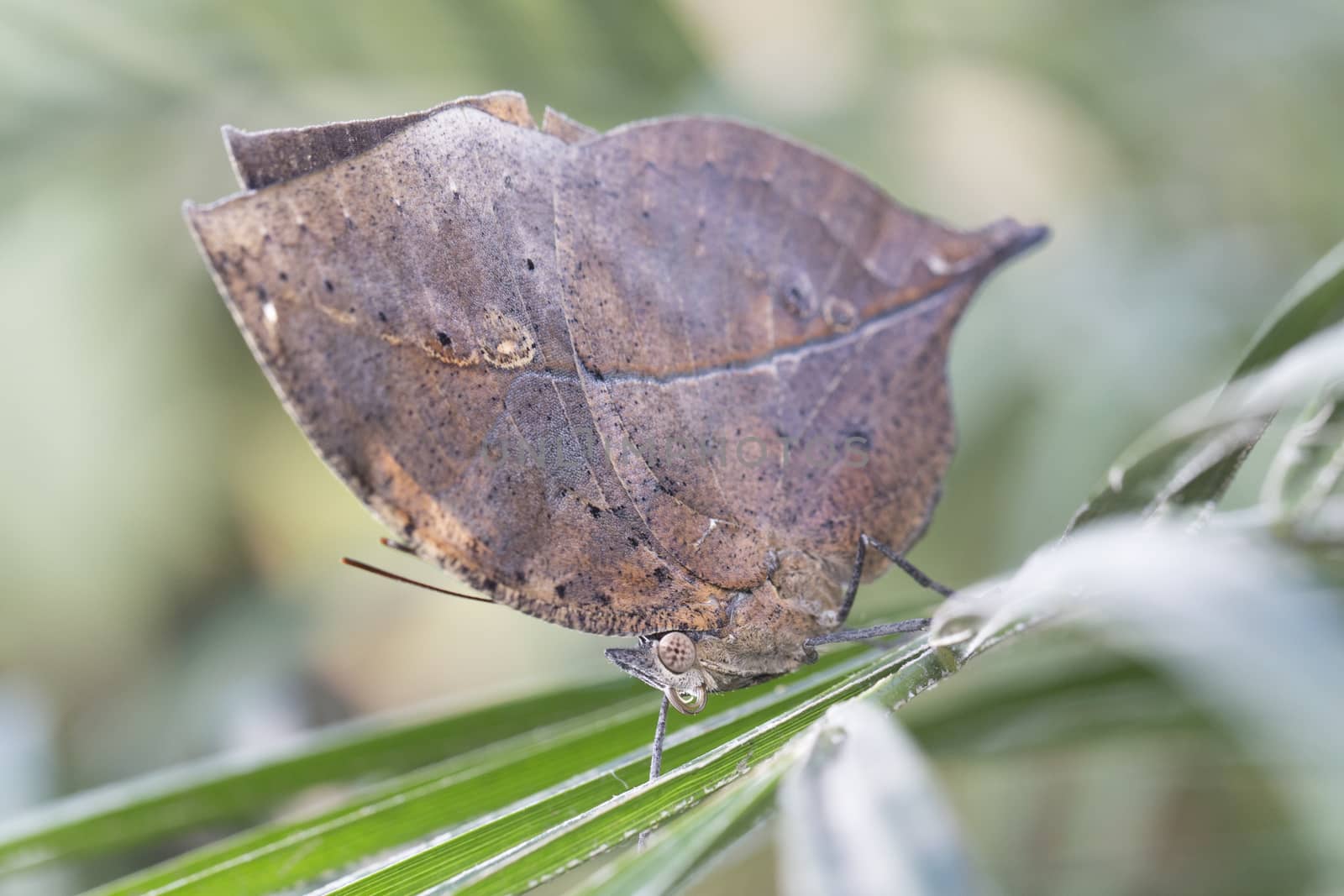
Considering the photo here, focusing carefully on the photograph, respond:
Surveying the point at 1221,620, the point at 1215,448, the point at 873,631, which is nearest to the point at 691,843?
the point at 1221,620

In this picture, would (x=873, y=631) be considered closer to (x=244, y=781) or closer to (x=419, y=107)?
(x=244, y=781)

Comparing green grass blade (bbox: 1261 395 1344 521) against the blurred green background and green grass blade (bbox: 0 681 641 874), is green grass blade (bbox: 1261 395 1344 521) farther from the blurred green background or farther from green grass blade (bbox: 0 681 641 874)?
the blurred green background

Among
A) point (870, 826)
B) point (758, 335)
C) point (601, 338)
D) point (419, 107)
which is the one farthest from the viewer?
point (419, 107)

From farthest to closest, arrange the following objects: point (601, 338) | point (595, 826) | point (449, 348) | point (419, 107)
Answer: point (419, 107), point (601, 338), point (449, 348), point (595, 826)

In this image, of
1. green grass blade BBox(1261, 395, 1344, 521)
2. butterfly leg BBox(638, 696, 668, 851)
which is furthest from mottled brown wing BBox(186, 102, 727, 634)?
green grass blade BBox(1261, 395, 1344, 521)

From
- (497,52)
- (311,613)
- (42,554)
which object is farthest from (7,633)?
(497,52)

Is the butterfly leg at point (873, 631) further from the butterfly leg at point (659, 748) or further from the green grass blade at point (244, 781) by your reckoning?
the green grass blade at point (244, 781)

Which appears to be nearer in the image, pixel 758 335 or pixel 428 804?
pixel 428 804

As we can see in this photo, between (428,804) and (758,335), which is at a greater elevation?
(758,335)

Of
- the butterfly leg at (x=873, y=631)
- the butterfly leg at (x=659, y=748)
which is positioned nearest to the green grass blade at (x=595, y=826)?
the butterfly leg at (x=659, y=748)
